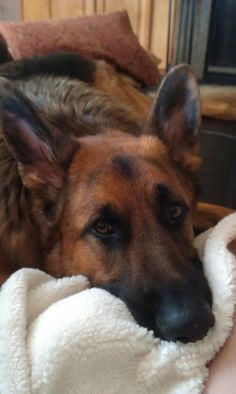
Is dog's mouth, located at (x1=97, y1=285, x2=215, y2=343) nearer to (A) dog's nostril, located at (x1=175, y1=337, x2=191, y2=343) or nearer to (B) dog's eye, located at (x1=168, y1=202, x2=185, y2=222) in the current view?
(A) dog's nostril, located at (x1=175, y1=337, x2=191, y2=343)

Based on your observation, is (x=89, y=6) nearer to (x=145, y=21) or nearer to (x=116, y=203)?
(x=145, y=21)

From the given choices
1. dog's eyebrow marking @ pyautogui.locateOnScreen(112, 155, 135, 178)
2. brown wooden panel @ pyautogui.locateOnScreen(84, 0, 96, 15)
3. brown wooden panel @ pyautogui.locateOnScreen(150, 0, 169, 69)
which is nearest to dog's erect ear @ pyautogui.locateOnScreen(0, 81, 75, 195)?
dog's eyebrow marking @ pyautogui.locateOnScreen(112, 155, 135, 178)

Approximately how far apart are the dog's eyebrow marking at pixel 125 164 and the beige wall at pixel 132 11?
3.51m

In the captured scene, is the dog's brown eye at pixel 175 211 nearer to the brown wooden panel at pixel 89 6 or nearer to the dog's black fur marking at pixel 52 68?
the dog's black fur marking at pixel 52 68

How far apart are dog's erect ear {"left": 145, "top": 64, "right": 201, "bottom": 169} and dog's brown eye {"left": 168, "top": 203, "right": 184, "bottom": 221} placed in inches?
7.2

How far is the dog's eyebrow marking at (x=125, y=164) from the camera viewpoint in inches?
40.4

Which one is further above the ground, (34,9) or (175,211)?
(175,211)

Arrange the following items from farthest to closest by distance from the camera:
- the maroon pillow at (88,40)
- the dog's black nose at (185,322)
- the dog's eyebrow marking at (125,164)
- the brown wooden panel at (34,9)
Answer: the brown wooden panel at (34,9) → the maroon pillow at (88,40) → the dog's eyebrow marking at (125,164) → the dog's black nose at (185,322)

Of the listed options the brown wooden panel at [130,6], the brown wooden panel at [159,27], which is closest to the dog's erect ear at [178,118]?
the brown wooden panel at [159,27]

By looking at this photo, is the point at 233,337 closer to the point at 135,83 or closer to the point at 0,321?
the point at 0,321

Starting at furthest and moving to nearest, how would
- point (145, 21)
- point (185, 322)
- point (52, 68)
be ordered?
1. point (145, 21)
2. point (52, 68)
3. point (185, 322)

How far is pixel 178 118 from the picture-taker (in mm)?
1223

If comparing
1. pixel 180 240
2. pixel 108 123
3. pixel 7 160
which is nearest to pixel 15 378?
pixel 180 240

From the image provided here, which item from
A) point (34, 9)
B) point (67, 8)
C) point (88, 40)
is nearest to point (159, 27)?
point (67, 8)
